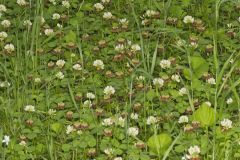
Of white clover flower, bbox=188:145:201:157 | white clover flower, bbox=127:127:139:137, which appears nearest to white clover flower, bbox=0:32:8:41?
white clover flower, bbox=127:127:139:137

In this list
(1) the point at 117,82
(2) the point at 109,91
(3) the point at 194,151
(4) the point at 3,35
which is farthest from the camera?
(4) the point at 3,35

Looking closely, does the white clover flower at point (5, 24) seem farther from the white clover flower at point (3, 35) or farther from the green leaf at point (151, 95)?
the green leaf at point (151, 95)

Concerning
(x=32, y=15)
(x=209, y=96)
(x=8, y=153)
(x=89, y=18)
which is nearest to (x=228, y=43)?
(x=209, y=96)

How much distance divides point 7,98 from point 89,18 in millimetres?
1241

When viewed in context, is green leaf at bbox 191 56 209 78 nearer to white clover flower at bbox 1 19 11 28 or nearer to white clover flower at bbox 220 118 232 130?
white clover flower at bbox 220 118 232 130

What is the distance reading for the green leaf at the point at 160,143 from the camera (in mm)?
4383

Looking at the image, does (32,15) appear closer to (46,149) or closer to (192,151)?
(46,149)

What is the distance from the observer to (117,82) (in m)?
5.06

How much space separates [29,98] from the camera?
488 cm

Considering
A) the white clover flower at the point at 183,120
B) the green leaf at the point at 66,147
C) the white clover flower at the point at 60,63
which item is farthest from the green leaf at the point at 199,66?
the green leaf at the point at 66,147

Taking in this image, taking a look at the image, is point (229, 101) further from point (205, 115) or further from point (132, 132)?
point (132, 132)

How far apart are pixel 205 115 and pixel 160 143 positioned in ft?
1.22

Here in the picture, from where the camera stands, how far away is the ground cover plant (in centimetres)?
446

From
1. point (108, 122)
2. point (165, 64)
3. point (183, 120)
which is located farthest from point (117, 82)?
point (183, 120)
